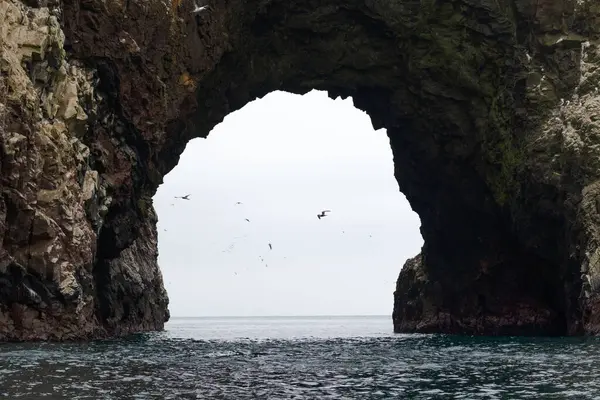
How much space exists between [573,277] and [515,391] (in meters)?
36.3

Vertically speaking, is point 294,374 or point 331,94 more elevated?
point 331,94

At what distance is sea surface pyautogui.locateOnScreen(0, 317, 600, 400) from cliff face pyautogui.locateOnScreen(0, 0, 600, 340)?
871 cm

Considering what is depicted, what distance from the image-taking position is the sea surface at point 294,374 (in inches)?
963

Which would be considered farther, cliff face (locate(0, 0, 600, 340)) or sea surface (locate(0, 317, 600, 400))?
cliff face (locate(0, 0, 600, 340))

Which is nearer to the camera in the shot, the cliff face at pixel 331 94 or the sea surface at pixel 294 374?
the sea surface at pixel 294 374

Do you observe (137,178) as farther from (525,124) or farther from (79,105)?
(525,124)

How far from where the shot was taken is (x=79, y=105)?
159ft

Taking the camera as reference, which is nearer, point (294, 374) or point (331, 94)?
point (294, 374)

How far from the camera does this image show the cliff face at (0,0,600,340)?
44562 mm

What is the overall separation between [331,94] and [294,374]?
42.2 meters

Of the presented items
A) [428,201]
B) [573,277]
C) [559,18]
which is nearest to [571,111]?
[559,18]

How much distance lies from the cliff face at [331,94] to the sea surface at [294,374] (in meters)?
8.71

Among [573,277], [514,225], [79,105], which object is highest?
[79,105]

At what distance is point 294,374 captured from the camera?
101 ft
